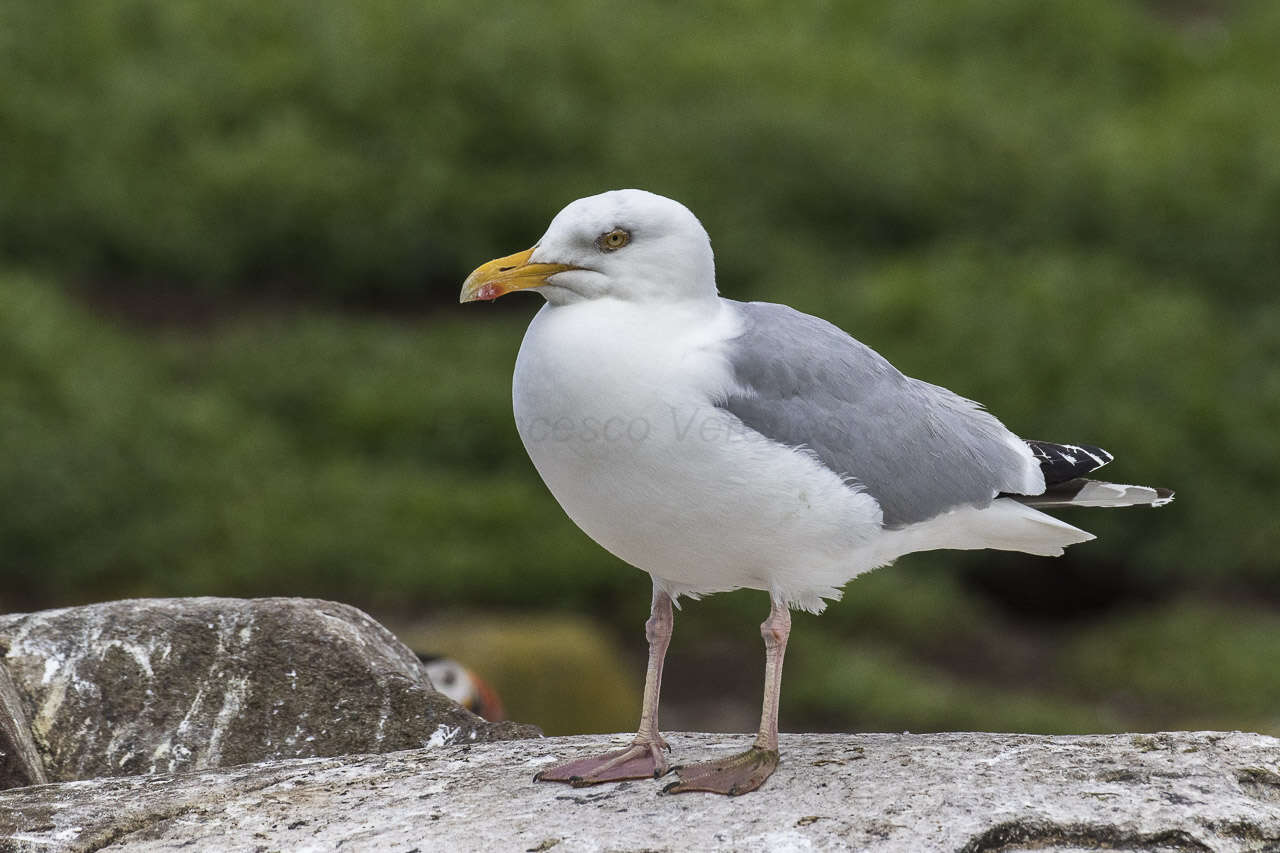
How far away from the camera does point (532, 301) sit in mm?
12438

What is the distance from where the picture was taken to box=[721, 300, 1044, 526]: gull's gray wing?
4254mm

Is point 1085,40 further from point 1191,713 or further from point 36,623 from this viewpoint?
point 36,623

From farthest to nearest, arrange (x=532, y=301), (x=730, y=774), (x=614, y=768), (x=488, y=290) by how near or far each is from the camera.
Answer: (x=532, y=301) → (x=614, y=768) → (x=730, y=774) → (x=488, y=290)

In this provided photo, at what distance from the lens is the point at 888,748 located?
458 cm

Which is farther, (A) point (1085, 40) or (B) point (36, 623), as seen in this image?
(A) point (1085, 40)

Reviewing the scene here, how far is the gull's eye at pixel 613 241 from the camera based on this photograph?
13.8ft

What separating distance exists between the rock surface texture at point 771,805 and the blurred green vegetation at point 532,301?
4.35 m

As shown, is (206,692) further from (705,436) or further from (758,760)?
(705,436)

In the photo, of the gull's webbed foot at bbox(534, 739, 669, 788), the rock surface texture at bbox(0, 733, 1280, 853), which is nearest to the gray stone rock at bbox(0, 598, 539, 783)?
the rock surface texture at bbox(0, 733, 1280, 853)

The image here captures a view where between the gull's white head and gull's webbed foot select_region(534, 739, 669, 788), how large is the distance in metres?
1.24

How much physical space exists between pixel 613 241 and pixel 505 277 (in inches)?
11.2

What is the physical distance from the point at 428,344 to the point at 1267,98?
8.27 metres

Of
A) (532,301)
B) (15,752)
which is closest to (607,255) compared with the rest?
(15,752)

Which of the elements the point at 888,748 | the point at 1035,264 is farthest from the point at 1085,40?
the point at 888,748
